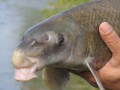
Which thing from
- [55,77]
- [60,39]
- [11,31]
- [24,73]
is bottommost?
[11,31]

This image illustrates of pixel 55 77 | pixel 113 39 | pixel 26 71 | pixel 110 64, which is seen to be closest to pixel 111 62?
pixel 110 64

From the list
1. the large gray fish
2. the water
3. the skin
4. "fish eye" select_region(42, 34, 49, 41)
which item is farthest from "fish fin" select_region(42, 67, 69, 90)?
the water

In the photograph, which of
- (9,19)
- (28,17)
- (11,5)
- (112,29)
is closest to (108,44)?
(112,29)

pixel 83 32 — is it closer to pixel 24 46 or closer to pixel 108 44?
pixel 108 44

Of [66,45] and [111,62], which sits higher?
[66,45]

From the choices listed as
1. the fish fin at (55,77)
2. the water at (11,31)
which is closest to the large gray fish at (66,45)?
the fish fin at (55,77)

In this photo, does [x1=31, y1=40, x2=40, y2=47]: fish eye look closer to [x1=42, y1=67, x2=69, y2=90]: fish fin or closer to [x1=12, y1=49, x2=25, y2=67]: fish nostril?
[x1=12, y1=49, x2=25, y2=67]: fish nostril

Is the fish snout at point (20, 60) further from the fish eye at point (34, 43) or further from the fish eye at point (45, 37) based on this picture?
the fish eye at point (45, 37)

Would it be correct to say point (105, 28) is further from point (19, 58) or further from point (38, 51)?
point (19, 58)
